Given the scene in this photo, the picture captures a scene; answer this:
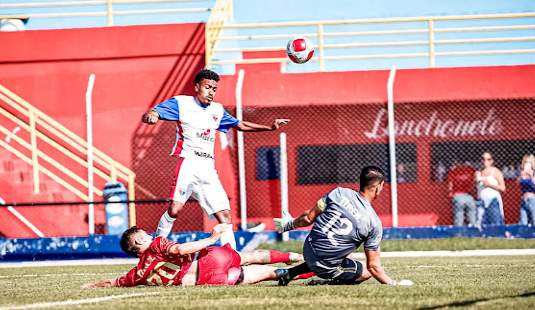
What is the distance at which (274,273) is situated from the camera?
995 centimetres

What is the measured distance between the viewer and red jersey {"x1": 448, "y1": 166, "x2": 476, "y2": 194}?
68.9 ft

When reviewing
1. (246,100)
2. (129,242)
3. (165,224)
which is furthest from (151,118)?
(246,100)

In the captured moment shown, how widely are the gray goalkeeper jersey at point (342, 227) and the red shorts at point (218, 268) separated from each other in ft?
2.70

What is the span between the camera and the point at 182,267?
9.95 meters

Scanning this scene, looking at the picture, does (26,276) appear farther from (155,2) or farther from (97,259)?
(155,2)

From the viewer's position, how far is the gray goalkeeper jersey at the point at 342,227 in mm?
9406

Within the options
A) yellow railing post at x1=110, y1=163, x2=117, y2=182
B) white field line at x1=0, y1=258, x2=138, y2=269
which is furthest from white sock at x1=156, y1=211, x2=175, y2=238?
yellow railing post at x1=110, y1=163, x2=117, y2=182

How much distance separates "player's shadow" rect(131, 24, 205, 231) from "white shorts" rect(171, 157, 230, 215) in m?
8.71

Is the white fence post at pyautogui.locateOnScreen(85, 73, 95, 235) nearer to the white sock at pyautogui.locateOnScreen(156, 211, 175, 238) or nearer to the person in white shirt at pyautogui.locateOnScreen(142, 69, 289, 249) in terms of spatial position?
the person in white shirt at pyautogui.locateOnScreen(142, 69, 289, 249)

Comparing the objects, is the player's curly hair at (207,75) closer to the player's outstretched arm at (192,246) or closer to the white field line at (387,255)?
the player's outstretched arm at (192,246)

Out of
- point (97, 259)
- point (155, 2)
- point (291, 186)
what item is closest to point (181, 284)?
point (97, 259)

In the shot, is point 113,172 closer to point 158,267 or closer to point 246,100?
point 246,100

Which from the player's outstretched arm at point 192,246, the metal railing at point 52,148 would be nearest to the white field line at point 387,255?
the metal railing at point 52,148

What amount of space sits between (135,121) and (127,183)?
4.35 ft
